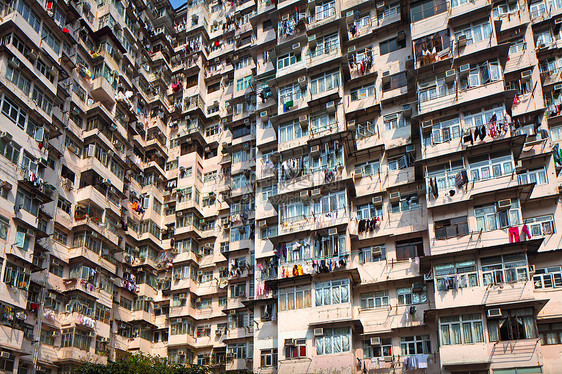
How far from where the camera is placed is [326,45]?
3247 cm

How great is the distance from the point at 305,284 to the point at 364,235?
13.8 feet

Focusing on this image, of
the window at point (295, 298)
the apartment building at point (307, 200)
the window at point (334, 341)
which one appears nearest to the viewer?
the apartment building at point (307, 200)

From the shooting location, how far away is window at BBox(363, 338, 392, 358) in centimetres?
2589

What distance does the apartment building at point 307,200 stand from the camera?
2447 centimetres

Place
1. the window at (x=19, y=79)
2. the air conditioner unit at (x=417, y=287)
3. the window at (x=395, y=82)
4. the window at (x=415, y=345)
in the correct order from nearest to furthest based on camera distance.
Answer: the window at (x=415, y=345) → the air conditioner unit at (x=417, y=287) → the window at (x=19, y=79) → the window at (x=395, y=82)

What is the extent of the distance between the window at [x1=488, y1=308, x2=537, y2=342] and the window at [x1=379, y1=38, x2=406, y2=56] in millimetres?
16728

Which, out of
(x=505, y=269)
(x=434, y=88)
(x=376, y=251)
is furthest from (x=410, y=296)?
(x=434, y=88)

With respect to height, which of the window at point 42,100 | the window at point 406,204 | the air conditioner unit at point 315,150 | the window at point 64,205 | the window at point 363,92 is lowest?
the window at point 406,204

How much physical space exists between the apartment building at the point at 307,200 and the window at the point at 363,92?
244 mm

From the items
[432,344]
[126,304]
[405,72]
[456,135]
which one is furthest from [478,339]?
[126,304]

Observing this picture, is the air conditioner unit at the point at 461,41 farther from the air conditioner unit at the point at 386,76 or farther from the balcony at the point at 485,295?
the balcony at the point at 485,295

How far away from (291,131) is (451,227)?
11161mm

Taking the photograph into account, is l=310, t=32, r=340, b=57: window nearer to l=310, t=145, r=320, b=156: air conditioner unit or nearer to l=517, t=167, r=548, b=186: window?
l=310, t=145, r=320, b=156: air conditioner unit

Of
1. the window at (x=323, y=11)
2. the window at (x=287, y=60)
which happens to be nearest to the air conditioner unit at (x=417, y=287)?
the window at (x=287, y=60)
